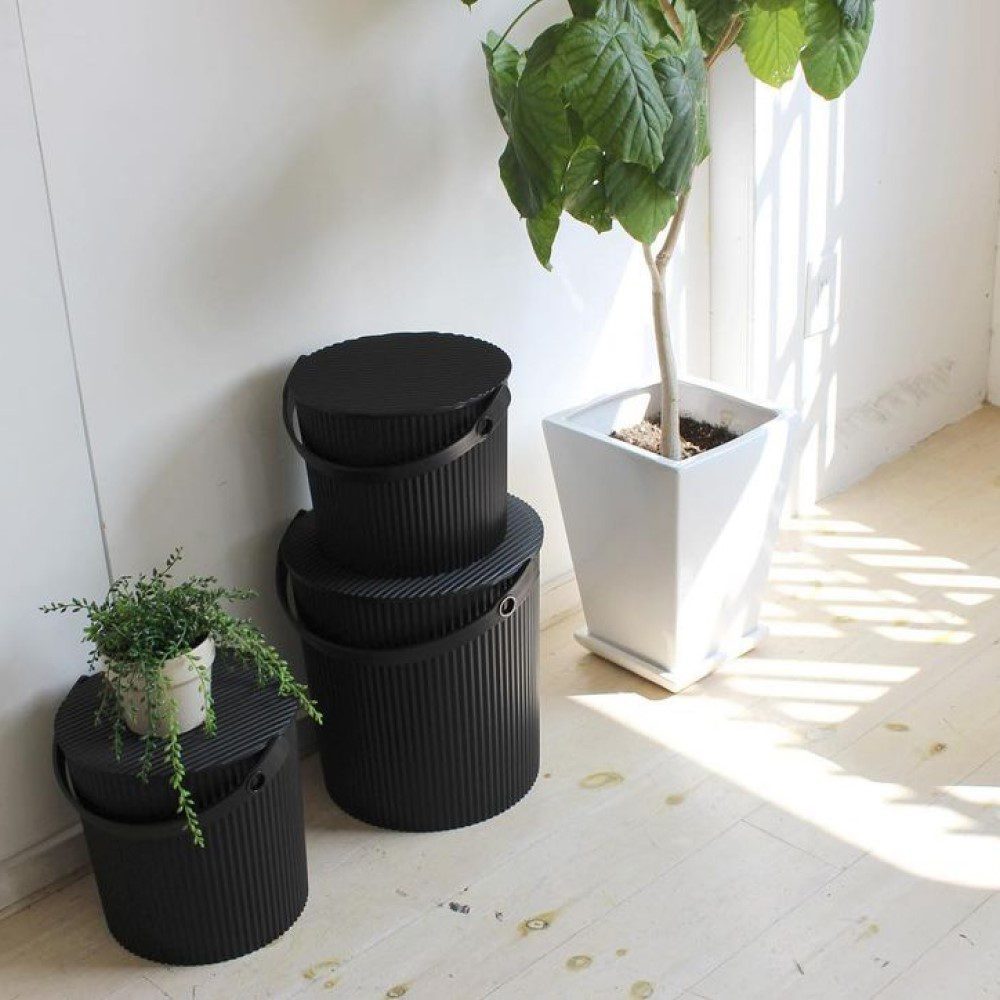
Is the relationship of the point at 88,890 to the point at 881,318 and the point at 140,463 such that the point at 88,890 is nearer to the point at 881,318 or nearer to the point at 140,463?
the point at 140,463

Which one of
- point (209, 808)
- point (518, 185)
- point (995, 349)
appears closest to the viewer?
point (209, 808)

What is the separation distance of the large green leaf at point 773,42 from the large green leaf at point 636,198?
0.91 feet

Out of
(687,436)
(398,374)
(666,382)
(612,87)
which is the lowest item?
(687,436)

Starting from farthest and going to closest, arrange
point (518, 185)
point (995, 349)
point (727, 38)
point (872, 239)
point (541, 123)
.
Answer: point (995, 349), point (872, 239), point (727, 38), point (518, 185), point (541, 123)

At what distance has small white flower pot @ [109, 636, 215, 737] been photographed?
174 cm

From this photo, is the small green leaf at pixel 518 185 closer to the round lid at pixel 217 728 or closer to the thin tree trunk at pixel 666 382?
the thin tree trunk at pixel 666 382

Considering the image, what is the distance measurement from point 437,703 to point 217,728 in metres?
0.30

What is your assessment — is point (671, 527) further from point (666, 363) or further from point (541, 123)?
point (541, 123)

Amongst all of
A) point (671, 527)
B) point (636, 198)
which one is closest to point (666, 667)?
point (671, 527)

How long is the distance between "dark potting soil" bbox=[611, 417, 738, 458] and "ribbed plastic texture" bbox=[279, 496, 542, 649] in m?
0.40

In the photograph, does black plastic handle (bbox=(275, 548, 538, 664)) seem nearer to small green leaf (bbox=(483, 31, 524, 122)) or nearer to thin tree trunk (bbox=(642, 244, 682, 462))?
thin tree trunk (bbox=(642, 244, 682, 462))

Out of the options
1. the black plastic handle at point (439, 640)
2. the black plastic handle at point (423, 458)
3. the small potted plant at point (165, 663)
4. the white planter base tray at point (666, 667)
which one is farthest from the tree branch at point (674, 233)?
the small potted plant at point (165, 663)

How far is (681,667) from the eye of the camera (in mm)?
2314

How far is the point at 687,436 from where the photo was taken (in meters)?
2.35
